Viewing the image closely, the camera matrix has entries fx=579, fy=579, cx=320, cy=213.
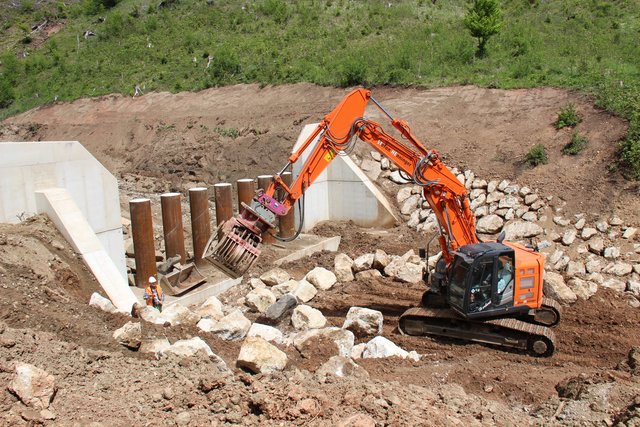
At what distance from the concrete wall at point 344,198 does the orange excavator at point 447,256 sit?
6.36m

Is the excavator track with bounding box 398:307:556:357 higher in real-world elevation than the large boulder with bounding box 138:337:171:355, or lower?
lower

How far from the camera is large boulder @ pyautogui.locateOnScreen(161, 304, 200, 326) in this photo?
29.9 ft

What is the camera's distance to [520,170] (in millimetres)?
15430

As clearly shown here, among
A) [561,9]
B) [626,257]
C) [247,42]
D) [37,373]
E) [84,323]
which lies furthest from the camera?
[247,42]

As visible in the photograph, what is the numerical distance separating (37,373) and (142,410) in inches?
39.4

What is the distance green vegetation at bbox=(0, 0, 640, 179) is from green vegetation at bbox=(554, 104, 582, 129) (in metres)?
0.82

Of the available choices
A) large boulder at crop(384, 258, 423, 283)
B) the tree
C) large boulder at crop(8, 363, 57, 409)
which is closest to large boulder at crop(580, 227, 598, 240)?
large boulder at crop(384, 258, 423, 283)

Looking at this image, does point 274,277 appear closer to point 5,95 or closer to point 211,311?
point 211,311

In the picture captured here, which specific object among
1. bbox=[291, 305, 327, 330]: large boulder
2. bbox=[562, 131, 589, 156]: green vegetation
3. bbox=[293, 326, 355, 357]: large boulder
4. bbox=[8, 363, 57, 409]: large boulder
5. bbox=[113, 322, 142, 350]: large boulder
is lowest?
bbox=[291, 305, 327, 330]: large boulder

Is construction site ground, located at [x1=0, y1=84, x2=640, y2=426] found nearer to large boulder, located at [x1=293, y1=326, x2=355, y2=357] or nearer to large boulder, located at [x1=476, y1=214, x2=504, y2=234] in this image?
large boulder, located at [x1=293, y1=326, x2=355, y2=357]

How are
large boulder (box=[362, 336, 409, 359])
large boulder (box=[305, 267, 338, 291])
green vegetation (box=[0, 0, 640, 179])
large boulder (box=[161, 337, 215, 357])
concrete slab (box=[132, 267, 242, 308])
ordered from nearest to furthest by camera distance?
large boulder (box=[161, 337, 215, 357]), large boulder (box=[362, 336, 409, 359]), concrete slab (box=[132, 267, 242, 308]), large boulder (box=[305, 267, 338, 291]), green vegetation (box=[0, 0, 640, 179])

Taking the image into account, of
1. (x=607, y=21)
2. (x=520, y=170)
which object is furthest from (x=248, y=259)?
(x=607, y=21)

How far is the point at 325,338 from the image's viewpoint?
28.9 feet

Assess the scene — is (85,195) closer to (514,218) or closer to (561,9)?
(514,218)
